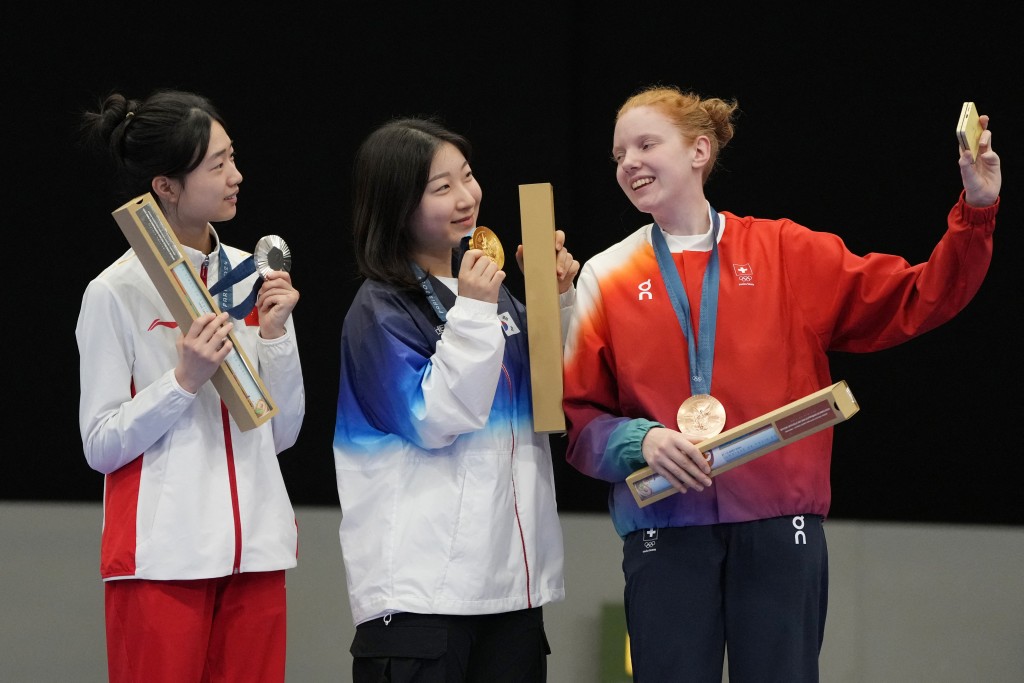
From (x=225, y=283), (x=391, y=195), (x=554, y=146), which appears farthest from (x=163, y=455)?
(x=554, y=146)

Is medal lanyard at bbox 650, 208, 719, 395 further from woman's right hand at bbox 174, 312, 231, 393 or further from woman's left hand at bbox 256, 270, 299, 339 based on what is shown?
woman's right hand at bbox 174, 312, 231, 393

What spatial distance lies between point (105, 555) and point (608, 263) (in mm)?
960

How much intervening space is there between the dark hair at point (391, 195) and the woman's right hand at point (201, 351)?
29cm

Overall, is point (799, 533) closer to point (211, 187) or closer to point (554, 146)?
point (211, 187)

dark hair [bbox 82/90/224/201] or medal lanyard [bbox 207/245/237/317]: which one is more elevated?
dark hair [bbox 82/90/224/201]

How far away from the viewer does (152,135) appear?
2016 mm

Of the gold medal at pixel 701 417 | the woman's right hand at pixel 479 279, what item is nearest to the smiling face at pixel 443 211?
the woman's right hand at pixel 479 279

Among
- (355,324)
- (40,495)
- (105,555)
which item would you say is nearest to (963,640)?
(355,324)

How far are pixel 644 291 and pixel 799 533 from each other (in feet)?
1.54

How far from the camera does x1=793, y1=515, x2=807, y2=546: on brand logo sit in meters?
1.90

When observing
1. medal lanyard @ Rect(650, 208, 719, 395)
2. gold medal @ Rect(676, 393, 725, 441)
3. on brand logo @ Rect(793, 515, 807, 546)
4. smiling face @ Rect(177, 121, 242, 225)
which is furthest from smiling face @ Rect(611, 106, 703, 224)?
smiling face @ Rect(177, 121, 242, 225)

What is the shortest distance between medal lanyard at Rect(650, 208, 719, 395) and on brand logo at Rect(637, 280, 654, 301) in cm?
3

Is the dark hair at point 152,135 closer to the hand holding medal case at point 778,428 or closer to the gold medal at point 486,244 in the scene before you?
the gold medal at point 486,244

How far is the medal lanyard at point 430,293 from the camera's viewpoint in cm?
202
